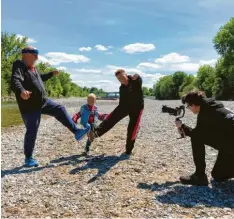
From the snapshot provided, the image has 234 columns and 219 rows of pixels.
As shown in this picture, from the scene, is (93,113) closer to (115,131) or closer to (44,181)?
(44,181)

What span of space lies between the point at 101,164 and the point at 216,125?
146 inches

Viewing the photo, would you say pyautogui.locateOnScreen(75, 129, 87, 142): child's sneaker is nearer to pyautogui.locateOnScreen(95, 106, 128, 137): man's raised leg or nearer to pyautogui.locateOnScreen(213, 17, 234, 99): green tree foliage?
pyautogui.locateOnScreen(95, 106, 128, 137): man's raised leg

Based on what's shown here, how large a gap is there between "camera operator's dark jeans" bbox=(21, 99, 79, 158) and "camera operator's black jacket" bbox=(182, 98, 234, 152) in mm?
3852

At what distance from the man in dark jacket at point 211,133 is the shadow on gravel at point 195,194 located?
18 centimetres

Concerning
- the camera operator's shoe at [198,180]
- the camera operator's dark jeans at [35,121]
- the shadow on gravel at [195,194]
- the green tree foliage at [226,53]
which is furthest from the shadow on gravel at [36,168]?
the green tree foliage at [226,53]

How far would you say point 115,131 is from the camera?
54.1ft

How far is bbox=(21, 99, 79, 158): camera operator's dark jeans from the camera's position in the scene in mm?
8547

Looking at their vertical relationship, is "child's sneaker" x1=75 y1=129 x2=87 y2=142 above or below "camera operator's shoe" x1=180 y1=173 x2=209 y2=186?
above

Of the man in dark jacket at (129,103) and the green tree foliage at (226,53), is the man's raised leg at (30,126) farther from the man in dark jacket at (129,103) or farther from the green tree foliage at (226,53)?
the green tree foliage at (226,53)

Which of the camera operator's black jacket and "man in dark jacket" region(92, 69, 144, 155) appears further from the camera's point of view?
"man in dark jacket" region(92, 69, 144, 155)

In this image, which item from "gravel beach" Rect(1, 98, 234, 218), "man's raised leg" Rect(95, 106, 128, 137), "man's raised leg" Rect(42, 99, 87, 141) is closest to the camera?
"gravel beach" Rect(1, 98, 234, 218)

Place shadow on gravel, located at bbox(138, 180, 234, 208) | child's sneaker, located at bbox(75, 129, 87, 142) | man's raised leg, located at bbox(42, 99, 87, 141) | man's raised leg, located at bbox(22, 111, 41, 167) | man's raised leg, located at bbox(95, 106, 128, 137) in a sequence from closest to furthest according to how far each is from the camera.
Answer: shadow on gravel, located at bbox(138, 180, 234, 208) → man's raised leg, located at bbox(22, 111, 41, 167) → man's raised leg, located at bbox(42, 99, 87, 141) → child's sneaker, located at bbox(75, 129, 87, 142) → man's raised leg, located at bbox(95, 106, 128, 137)

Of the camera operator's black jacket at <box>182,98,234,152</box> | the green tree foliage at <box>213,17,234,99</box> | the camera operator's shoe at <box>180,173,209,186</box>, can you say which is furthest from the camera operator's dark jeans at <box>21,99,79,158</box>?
the green tree foliage at <box>213,17,234,99</box>

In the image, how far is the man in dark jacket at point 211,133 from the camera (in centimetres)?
671
